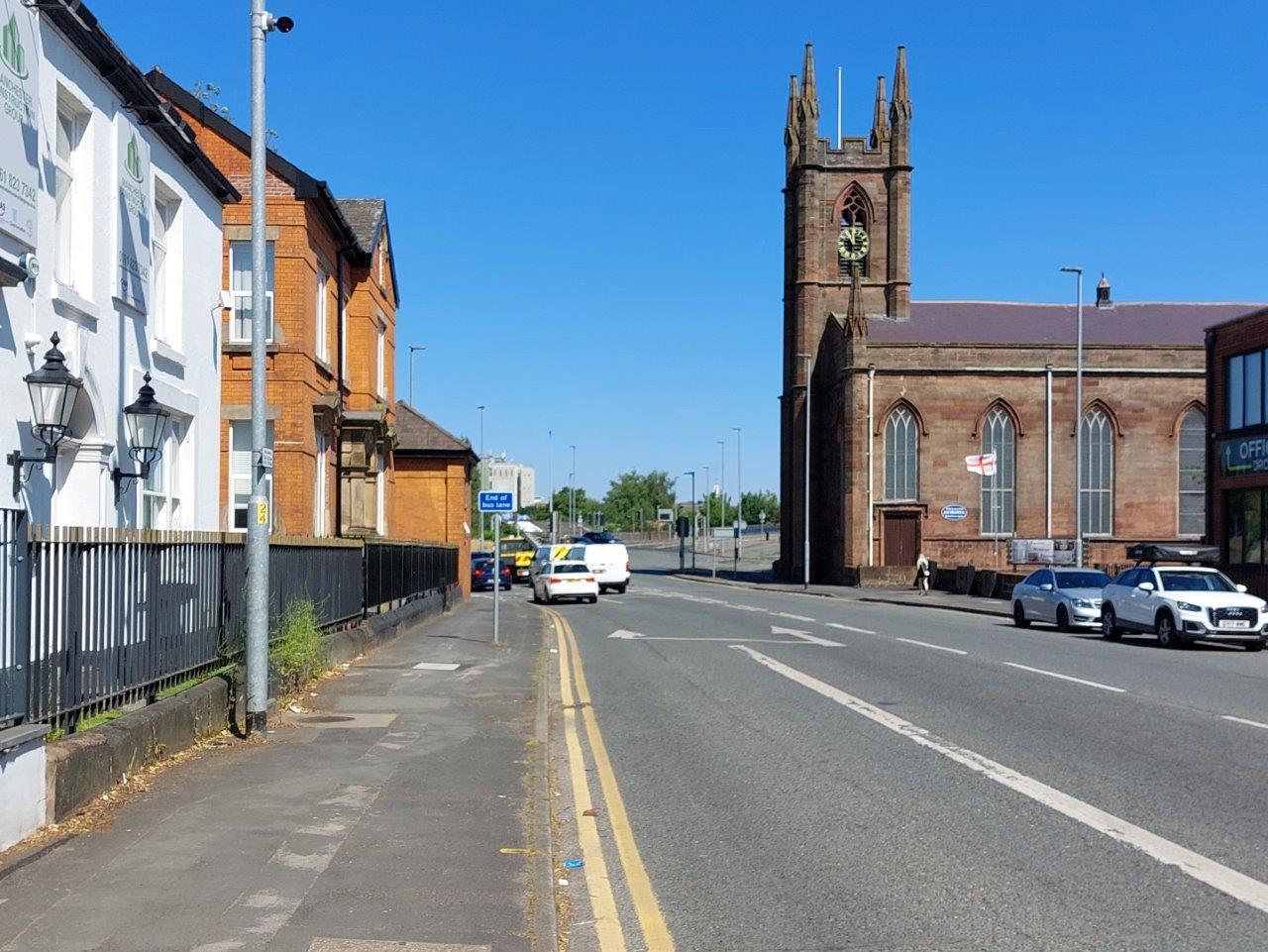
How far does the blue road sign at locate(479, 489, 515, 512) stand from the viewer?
77.7ft

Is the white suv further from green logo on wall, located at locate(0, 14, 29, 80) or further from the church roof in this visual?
the church roof

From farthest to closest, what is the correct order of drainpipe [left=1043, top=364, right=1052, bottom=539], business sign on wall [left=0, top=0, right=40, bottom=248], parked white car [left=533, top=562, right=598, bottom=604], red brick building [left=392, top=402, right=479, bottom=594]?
drainpipe [left=1043, top=364, right=1052, bottom=539] → parked white car [left=533, top=562, right=598, bottom=604] → red brick building [left=392, top=402, right=479, bottom=594] → business sign on wall [left=0, top=0, right=40, bottom=248]

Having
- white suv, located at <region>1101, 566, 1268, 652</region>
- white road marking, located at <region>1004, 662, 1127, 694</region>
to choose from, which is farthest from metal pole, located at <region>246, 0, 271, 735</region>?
white suv, located at <region>1101, 566, 1268, 652</region>

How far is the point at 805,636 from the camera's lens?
84.0 feet

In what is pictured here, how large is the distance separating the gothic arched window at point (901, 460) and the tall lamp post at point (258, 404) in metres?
53.3

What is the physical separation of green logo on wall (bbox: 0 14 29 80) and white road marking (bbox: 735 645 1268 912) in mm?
9436

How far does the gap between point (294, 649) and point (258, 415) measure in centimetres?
319

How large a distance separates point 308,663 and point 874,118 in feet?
218

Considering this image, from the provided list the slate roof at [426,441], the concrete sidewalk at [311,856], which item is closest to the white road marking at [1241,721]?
the concrete sidewalk at [311,856]

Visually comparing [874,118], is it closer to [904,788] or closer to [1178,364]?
[1178,364]

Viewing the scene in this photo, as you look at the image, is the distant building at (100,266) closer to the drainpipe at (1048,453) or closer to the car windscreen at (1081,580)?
the car windscreen at (1081,580)

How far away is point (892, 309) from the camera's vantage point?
7156cm

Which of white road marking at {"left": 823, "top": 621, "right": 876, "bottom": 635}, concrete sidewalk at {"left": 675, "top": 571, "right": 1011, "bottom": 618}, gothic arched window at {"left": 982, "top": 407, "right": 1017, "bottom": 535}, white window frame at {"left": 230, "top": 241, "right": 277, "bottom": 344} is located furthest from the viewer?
gothic arched window at {"left": 982, "top": 407, "right": 1017, "bottom": 535}

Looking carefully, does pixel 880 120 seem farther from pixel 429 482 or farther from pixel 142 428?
pixel 142 428
